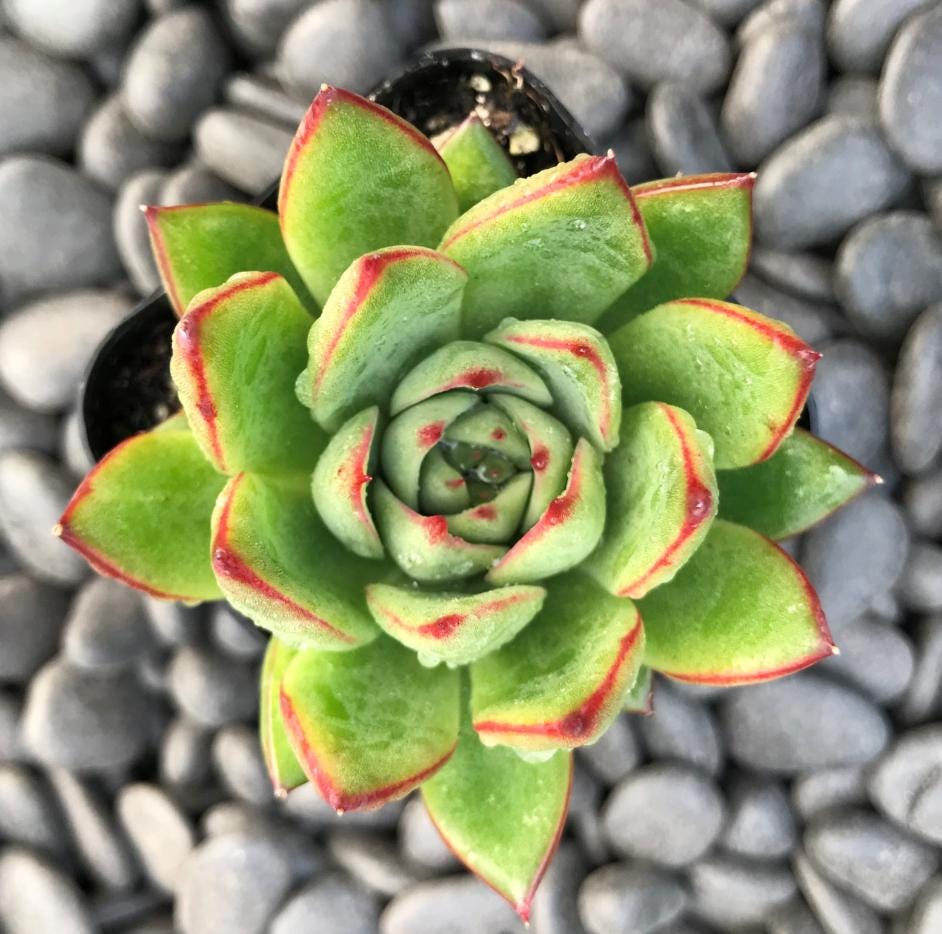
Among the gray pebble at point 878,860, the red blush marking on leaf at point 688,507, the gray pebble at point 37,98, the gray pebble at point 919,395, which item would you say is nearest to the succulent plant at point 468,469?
the red blush marking on leaf at point 688,507

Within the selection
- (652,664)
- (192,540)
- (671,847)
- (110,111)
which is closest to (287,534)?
A: (192,540)

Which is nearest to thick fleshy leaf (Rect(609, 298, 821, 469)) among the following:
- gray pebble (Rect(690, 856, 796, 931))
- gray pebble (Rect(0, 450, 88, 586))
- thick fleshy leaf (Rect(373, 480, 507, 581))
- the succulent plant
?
the succulent plant

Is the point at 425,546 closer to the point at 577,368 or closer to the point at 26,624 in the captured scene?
the point at 577,368

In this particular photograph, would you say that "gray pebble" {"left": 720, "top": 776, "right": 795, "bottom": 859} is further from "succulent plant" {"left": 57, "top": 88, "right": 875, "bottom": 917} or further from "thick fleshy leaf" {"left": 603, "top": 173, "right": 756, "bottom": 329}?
"thick fleshy leaf" {"left": 603, "top": 173, "right": 756, "bottom": 329}

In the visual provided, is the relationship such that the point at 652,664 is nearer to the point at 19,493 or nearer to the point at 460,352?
the point at 460,352

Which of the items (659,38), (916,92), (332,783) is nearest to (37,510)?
(332,783)
